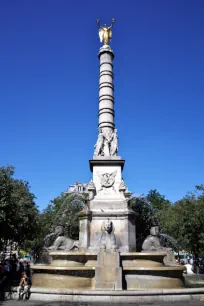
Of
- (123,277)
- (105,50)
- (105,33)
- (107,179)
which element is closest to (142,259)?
(123,277)

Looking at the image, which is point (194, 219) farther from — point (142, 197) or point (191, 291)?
point (191, 291)

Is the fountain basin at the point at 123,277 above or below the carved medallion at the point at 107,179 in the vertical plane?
below

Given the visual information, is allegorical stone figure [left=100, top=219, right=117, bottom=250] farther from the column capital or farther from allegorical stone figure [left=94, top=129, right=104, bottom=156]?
the column capital

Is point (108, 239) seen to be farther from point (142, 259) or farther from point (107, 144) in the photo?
point (107, 144)

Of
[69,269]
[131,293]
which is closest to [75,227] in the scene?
[69,269]

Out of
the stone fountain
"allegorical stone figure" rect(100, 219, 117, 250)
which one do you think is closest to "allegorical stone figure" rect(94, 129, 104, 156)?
the stone fountain

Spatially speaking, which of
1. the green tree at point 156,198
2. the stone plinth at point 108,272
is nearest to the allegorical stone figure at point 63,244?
the stone plinth at point 108,272

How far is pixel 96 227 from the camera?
15984mm

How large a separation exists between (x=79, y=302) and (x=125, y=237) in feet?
18.1

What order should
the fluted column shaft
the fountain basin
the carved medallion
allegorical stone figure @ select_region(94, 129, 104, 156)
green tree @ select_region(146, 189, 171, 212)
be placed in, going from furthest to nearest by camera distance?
green tree @ select_region(146, 189, 171, 212), the fluted column shaft, allegorical stone figure @ select_region(94, 129, 104, 156), the carved medallion, the fountain basin

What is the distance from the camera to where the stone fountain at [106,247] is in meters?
12.1

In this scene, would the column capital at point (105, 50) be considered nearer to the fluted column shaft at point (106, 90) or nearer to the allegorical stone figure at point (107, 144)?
the fluted column shaft at point (106, 90)

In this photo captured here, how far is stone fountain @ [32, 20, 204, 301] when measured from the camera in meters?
12.1

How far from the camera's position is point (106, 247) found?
42.5ft
